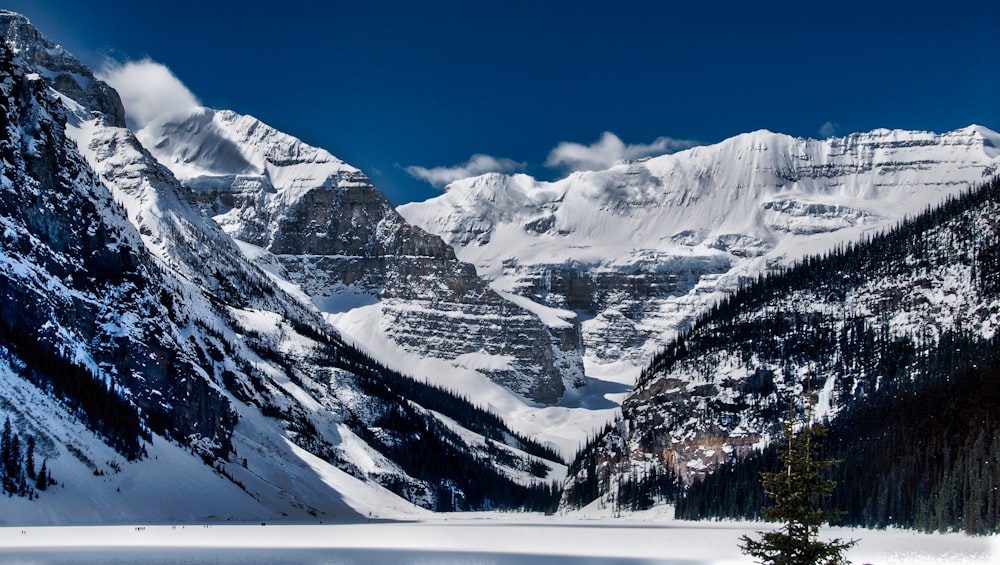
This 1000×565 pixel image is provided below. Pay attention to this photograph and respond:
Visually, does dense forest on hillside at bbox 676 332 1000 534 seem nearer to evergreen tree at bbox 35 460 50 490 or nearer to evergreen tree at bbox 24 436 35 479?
evergreen tree at bbox 35 460 50 490

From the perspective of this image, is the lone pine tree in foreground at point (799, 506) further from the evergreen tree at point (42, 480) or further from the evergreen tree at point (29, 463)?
the evergreen tree at point (42, 480)

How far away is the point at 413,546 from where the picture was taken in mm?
121688

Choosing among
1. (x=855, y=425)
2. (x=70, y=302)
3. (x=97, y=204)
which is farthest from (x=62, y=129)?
(x=855, y=425)

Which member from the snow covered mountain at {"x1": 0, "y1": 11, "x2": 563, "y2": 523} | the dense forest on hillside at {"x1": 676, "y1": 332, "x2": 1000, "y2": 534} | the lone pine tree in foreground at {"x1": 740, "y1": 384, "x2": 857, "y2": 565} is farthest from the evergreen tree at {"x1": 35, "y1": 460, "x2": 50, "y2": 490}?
the lone pine tree in foreground at {"x1": 740, "y1": 384, "x2": 857, "y2": 565}

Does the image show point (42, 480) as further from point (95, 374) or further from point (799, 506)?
point (799, 506)

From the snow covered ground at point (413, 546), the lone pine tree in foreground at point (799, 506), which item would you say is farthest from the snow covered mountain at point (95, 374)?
the lone pine tree in foreground at point (799, 506)

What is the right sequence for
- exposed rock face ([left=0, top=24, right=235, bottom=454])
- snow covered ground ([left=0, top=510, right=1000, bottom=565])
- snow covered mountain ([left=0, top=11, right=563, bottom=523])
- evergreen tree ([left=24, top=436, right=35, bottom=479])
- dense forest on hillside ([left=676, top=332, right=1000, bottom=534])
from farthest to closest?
exposed rock face ([left=0, top=24, right=235, bottom=454])
dense forest on hillside ([left=676, top=332, right=1000, bottom=534])
snow covered mountain ([left=0, top=11, right=563, bottom=523])
evergreen tree ([left=24, top=436, right=35, bottom=479])
snow covered ground ([left=0, top=510, right=1000, bottom=565])

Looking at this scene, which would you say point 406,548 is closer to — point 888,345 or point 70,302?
point 70,302

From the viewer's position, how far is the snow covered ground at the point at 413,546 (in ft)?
316

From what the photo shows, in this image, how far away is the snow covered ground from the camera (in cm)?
9644

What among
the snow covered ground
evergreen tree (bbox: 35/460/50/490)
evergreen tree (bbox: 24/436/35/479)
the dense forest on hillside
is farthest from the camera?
the dense forest on hillside

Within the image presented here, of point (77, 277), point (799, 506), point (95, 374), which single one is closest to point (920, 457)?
point (95, 374)

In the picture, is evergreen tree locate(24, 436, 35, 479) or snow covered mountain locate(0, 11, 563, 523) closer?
evergreen tree locate(24, 436, 35, 479)

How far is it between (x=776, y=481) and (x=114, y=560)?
59.6 m
